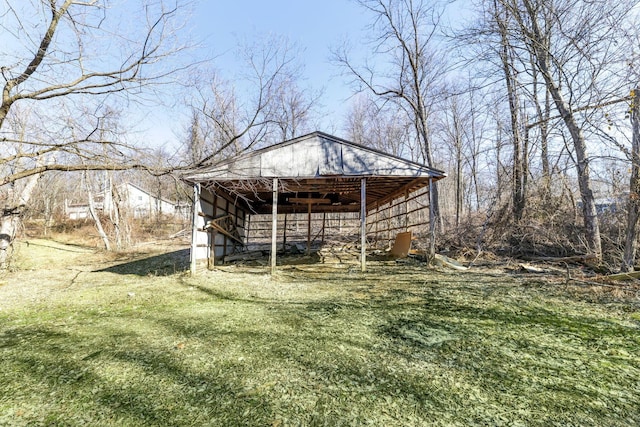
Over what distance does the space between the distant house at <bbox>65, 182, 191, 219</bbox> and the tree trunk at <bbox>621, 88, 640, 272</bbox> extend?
1901 cm

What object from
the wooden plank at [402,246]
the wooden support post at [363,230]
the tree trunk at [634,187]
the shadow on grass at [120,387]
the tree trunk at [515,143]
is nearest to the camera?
the shadow on grass at [120,387]

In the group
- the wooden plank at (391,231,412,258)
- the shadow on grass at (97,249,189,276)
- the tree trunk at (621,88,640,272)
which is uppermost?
the tree trunk at (621,88,640,272)

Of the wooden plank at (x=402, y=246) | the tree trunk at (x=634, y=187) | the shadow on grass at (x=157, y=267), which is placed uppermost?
the tree trunk at (x=634, y=187)

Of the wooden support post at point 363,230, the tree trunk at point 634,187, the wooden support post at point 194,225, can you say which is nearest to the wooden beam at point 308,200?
the wooden support post at point 363,230

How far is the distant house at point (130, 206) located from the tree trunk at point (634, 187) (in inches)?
748

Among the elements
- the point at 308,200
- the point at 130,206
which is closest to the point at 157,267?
the point at 308,200

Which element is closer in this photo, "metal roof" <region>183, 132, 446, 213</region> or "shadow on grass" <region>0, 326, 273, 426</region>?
"shadow on grass" <region>0, 326, 273, 426</region>

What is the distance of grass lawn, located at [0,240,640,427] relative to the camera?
78.7 inches

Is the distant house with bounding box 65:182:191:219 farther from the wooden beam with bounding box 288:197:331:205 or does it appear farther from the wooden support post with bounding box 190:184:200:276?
the wooden support post with bounding box 190:184:200:276

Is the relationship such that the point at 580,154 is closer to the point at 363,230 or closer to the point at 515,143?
the point at 515,143

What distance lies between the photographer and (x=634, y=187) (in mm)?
4766

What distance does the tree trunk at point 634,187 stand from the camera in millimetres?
4727

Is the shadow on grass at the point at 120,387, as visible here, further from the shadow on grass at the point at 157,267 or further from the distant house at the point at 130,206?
the distant house at the point at 130,206

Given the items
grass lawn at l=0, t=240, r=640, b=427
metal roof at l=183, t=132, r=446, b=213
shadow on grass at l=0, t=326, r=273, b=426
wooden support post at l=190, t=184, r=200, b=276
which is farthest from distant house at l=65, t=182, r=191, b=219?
shadow on grass at l=0, t=326, r=273, b=426
